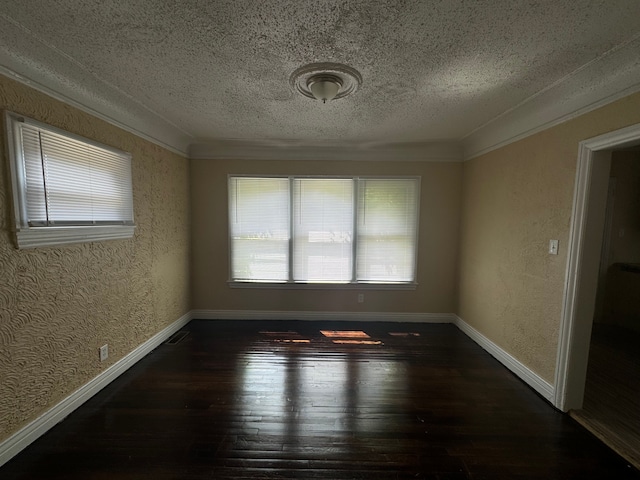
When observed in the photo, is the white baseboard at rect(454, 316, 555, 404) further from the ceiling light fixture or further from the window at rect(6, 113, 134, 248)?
the window at rect(6, 113, 134, 248)

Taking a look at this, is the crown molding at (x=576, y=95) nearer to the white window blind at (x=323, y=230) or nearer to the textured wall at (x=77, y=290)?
the white window blind at (x=323, y=230)

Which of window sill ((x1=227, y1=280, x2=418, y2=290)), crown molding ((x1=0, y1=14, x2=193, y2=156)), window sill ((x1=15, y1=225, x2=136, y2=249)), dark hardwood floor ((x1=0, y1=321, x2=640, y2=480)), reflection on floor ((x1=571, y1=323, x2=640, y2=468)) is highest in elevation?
crown molding ((x1=0, y1=14, x2=193, y2=156))

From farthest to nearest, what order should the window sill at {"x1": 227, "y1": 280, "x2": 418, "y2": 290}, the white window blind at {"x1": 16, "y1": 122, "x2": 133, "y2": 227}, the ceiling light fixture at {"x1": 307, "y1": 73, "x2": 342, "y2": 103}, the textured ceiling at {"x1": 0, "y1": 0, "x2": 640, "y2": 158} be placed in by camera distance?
1. the window sill at {"x1": 227, "y1": 280, "x2": 418, "y2": 290}
2. the ceiling light fixture at {"x1": 307, "y1": 73, "x2": 342, "y2": 103}
3. the white window blind at {"x1": 16, "y1": 122, "x2": 133, "y2": 227}
4. the textured ceiling at {"x1": 0, "y1": 0, "x2": 640, "y2": 158}

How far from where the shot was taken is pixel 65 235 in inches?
73.7

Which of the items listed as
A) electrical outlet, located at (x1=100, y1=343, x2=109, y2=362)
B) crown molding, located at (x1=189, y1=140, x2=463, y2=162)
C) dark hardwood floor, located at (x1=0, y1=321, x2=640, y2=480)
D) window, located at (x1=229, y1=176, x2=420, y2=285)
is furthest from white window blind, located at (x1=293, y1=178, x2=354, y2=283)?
electrical outlet, located at (x1=100, y1=343, x2=109, y2=362)

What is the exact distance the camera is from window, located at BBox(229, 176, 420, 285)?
12.0 feet

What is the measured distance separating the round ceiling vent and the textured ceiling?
0.19 feet

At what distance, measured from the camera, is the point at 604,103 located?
69.8 inches

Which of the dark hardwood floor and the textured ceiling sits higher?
the textured ceiling

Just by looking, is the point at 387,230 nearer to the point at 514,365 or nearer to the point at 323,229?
the point at 323,229

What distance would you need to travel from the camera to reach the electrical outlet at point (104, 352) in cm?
222

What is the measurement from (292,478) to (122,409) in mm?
1469

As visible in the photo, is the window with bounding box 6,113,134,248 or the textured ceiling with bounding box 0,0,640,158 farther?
the window with bounding box 6,113,134,248

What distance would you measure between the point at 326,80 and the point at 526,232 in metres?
2.27
